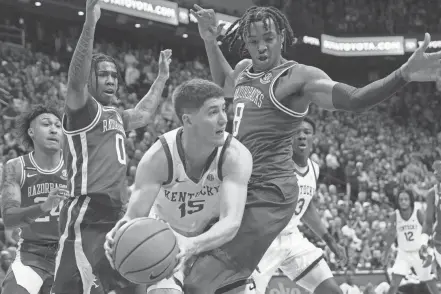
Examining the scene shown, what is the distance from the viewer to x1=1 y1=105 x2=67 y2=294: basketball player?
5.54 m

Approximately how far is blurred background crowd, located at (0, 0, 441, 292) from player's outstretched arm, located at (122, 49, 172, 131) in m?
2.90

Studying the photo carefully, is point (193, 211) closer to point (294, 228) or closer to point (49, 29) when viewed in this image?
point (294, 228)

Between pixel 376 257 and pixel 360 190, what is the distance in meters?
5.07

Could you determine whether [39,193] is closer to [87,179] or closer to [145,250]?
[87,179]

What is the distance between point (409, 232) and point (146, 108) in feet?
21.0

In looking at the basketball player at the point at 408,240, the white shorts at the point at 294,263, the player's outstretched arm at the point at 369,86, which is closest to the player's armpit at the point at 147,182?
the player's outstretched arm at the point at 369,86

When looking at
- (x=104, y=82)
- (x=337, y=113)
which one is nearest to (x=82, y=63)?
(x=104, y=82)

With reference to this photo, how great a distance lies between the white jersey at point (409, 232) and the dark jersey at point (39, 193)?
263 inches

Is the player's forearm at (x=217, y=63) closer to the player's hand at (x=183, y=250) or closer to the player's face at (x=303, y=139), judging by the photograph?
the player's face at (x=303, y=139)

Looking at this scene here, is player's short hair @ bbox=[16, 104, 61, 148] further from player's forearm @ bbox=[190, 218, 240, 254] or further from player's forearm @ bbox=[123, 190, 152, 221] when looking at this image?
player's forearm @ bbox=[190, 218, 240, 254]

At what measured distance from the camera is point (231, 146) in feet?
13.9

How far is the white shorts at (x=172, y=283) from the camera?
4.22 m

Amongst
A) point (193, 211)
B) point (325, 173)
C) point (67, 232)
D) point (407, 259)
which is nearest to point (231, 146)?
point (193, 211)

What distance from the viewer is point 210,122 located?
413 cm
